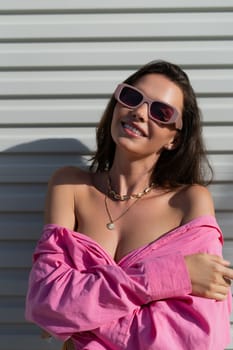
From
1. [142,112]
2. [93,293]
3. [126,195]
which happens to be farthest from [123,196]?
[93,293]

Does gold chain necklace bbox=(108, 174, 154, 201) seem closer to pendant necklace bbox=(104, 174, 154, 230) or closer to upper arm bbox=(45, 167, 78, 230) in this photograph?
pendant necklace bbox=(104, 174, 154, 230)

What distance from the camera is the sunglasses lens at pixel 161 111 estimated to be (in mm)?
1913

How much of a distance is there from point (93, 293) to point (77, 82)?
0.97 metres

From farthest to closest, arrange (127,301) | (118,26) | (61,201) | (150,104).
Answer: (118,26) → (61,201) → (150,104) → (127,301)

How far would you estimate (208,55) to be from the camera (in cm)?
235

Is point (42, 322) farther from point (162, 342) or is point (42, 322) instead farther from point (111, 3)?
point (111, 3)

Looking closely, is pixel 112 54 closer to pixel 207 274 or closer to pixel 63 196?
pixel 63 196

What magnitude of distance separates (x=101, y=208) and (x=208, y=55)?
2.62 ft

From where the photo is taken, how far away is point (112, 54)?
7.78 feet

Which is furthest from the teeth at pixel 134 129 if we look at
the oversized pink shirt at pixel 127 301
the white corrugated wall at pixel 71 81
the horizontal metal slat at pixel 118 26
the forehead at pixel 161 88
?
the horizontal metal slat at pixel 118 26

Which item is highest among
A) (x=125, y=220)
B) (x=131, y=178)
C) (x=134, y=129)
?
(x=134, y=129)

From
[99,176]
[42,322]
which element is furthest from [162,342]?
[99,176]

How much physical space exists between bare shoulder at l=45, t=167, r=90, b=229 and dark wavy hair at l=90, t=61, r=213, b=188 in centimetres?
14

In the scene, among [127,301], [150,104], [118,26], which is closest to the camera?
[127,301]
